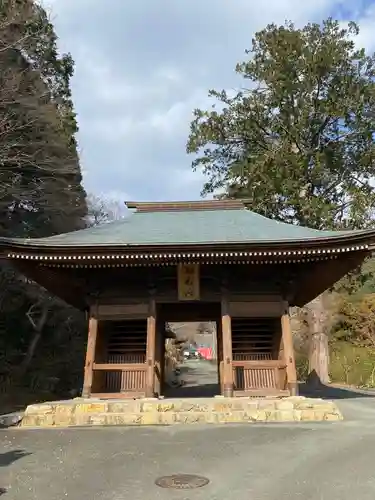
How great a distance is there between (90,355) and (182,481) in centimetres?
691

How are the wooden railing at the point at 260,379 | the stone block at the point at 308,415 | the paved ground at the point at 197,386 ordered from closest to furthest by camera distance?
the stone block at the point at 308,415
the wooden railing at the point at 260,379
the paved ground at the point at 197,386

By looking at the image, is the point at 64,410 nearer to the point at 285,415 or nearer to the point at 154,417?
the point at 154,417

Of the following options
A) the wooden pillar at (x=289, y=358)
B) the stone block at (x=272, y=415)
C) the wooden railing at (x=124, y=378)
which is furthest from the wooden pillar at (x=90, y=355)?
the wooden pillar at (x=289, y=358)

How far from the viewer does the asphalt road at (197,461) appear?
5504 millimetres

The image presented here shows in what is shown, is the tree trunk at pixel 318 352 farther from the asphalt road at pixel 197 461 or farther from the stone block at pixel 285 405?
the asphalt road at pixel 197 461

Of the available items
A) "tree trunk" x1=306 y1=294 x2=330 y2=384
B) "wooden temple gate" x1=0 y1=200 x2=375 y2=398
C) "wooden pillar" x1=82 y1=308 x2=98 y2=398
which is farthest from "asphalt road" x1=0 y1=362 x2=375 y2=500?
"tree trunk" x1=306 y1=294 x2=330 y2=384

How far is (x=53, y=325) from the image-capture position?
931 inches

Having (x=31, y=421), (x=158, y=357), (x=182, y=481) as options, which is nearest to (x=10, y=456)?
(x=182, y=481)

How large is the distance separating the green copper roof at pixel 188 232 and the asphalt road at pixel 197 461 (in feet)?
14.3

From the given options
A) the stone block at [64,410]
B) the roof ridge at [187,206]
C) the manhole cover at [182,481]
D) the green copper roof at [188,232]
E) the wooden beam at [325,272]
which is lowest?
the manhole cover at [182,481]

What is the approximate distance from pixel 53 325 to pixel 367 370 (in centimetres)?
1583

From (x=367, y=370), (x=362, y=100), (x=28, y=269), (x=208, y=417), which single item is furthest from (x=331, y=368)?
(x=28, y=269)

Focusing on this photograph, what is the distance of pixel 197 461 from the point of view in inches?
274

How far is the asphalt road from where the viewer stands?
217 inches
